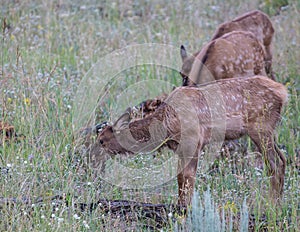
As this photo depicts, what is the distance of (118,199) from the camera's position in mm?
6391

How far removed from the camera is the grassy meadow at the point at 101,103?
575cm

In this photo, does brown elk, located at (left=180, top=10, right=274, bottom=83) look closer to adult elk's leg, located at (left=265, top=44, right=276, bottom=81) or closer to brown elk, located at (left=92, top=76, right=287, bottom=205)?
adult elk's leg, located at (left=265, top=44, right=276, bottom=81)

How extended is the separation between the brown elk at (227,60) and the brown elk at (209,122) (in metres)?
1.68

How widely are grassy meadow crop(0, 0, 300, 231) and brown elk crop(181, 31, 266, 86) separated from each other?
42 centimetres

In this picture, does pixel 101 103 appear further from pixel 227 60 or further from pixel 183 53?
pixel 227 60

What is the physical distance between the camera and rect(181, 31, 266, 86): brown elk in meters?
8.70

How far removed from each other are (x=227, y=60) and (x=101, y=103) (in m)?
1.75

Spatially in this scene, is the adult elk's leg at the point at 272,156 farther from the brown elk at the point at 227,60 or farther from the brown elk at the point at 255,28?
the brown elk at the point at 255,28

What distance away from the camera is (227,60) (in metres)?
8.92

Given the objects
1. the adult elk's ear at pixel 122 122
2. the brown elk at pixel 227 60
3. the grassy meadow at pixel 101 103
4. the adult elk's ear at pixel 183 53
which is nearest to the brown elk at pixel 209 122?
the adult elk's ear at pixel 122 122

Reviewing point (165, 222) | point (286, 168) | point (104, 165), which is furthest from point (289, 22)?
point (165, 222)

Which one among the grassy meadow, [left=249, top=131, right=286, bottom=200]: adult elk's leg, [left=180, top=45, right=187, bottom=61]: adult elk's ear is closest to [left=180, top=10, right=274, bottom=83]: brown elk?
the grassy meadow

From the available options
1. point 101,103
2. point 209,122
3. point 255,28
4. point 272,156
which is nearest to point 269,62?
point 255,28

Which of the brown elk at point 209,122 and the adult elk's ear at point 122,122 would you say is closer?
the brown elk at point 209,122
